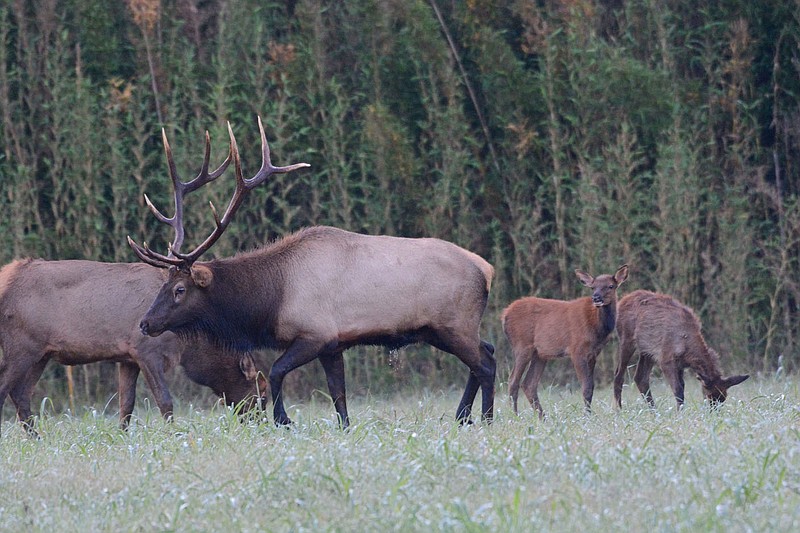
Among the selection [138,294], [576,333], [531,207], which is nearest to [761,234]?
[531,207]

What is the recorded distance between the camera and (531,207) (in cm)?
1282

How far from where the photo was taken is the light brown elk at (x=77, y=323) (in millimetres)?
9305

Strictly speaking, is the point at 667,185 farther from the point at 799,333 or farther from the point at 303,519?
the point at 303,519

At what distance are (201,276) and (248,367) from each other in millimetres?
1645

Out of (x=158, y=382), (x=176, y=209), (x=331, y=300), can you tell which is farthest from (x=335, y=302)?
(x=158, y=382)

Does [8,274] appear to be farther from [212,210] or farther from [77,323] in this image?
[212,210]

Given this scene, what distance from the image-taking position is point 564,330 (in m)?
10.5

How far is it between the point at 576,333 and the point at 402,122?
11.7 feet

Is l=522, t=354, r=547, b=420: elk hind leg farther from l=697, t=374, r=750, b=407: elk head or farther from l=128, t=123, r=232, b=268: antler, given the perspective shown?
l=128, t=123, r=232, b=268: antler

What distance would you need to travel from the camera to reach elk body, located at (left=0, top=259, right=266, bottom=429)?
9305 millimetres

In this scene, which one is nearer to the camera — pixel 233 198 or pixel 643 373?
pixel 233 198

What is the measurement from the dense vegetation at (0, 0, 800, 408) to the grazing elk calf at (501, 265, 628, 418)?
4.42 ft

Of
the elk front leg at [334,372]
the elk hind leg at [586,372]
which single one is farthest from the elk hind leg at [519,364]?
the elk front leg at [334,372]

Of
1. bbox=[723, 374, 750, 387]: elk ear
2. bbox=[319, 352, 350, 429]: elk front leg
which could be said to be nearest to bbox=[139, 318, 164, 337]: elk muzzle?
bbox=[319, 352, 350, 429]: elk front leg
